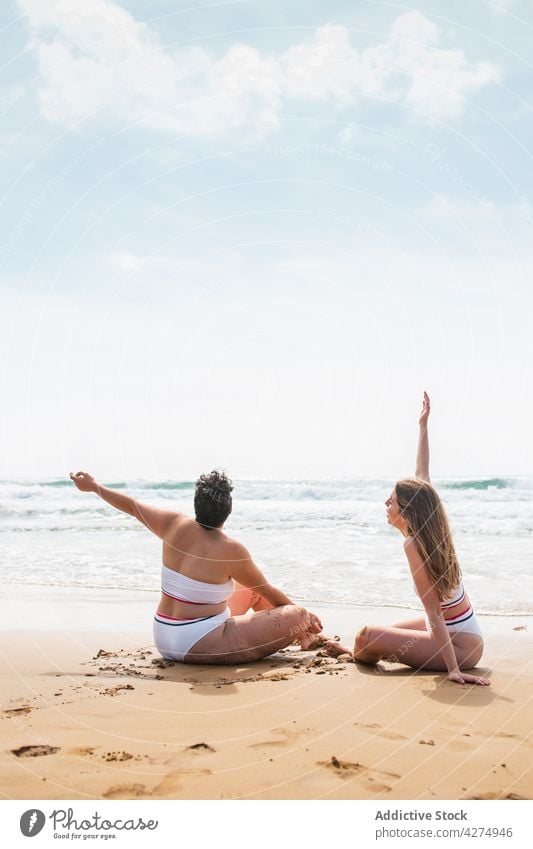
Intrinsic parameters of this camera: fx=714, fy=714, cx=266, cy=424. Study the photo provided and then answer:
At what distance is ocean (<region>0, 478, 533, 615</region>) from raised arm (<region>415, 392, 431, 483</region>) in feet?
9.14

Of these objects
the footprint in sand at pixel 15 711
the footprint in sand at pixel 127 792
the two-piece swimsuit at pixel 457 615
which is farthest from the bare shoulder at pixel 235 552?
the footprint in sand at pixel 127 792

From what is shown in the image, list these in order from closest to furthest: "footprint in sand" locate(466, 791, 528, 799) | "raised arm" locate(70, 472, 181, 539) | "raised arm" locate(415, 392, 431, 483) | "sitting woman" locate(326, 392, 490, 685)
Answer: "footprint in sand" locate(466, 791, 528, 799)
"sitting woman" locate(326, 392, 490, 685)
"raised arm" locate(70, 472, 181, 539)
"raised arm" locate(415, 392, 431, 483)

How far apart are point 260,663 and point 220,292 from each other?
5.80 meters

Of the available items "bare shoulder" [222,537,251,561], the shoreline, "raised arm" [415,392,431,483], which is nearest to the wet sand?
"bare shoulder" [222,537,251,561]

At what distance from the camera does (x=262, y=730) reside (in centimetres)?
412

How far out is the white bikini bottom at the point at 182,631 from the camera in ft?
19.9

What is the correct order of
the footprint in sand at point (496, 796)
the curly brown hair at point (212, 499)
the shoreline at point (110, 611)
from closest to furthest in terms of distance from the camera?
the footprint in sand at point (496, 796) < the curly brown hair at point (212, 499) < the shoreline at point (110, 611)

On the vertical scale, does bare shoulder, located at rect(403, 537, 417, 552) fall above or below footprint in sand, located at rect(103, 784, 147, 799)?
above

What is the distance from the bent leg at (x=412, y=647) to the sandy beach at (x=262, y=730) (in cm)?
12

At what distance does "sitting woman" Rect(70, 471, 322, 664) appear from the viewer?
19.6 ft

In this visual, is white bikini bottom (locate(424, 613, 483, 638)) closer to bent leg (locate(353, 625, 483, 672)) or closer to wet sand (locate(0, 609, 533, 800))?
bent leg (locate(353, 625, 483, 672))

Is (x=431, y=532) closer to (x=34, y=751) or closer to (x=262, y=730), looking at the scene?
(x=262, y=730)

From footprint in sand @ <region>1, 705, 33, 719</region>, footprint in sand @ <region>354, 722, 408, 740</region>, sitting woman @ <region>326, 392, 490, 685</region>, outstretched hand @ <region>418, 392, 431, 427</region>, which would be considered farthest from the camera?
outstretched hand @ <region>418, 392, 431, 427</region>

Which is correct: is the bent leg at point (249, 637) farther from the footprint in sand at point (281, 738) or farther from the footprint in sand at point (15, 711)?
the footprint in sand at point (281, 738)
